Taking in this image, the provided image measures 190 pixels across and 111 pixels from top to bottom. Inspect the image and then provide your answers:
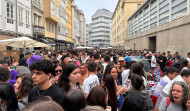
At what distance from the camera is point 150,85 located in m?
5.95

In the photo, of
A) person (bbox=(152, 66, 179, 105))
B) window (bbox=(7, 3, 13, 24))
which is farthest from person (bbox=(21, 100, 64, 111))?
window (bbox=(7, 3, 13, 24))

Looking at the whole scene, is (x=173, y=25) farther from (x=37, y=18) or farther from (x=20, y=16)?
(x=37, y=18)

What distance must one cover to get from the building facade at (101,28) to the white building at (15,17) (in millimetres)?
100454

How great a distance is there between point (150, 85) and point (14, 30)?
15778 millimetres

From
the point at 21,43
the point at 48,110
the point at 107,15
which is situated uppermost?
the point at 107,15

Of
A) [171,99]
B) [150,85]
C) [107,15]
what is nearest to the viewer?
[171,99]

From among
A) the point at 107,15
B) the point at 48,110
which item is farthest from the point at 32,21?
the point at 107,15

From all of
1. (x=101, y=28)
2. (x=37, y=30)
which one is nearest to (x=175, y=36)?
(x=37, y=30)

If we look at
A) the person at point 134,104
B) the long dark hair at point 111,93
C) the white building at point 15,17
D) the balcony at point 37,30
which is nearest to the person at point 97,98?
the person at point 134,104

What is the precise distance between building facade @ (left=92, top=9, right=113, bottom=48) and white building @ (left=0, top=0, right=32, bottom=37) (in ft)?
330

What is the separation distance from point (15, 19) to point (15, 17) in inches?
8.8

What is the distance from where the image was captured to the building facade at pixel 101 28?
4691 inches

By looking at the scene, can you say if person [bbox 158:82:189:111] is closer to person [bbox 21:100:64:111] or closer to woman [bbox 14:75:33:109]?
person [bbox 21:100:64:111]

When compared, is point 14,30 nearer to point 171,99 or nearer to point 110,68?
point 110,68
